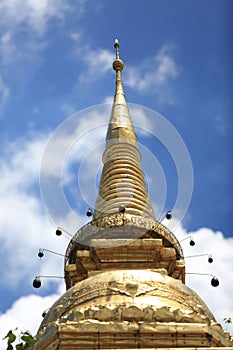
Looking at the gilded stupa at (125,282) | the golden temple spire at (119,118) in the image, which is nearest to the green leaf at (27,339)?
the gilded stupa at (125,282)

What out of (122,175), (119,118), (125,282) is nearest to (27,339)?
(125,282)

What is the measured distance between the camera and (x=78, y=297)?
723 inches

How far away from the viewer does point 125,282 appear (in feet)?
59.2

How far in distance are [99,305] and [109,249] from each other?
5.11 m

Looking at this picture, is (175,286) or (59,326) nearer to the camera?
(59,326)

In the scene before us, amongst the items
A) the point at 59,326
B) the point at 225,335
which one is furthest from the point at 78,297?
the point at 225,335

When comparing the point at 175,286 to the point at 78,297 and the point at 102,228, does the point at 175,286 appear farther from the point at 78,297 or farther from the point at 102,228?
the point at 102,228

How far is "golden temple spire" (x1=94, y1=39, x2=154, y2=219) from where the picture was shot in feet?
82.0

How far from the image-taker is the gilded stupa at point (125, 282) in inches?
599

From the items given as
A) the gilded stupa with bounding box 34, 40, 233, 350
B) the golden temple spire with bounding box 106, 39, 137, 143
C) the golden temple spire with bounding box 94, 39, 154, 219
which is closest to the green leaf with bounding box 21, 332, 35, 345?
the gilded stupa with bounding box 34, 40, 233, 350

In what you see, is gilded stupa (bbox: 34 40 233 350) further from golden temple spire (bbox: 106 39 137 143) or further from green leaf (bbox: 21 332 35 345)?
green leaf (bbox: 21 332 35 345)

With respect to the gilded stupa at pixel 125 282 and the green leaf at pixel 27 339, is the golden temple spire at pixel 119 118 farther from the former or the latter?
the green leaf at pixel 27 339

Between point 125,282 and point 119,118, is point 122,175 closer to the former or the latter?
point 119,118

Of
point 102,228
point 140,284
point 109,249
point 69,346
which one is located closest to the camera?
point 69,346
